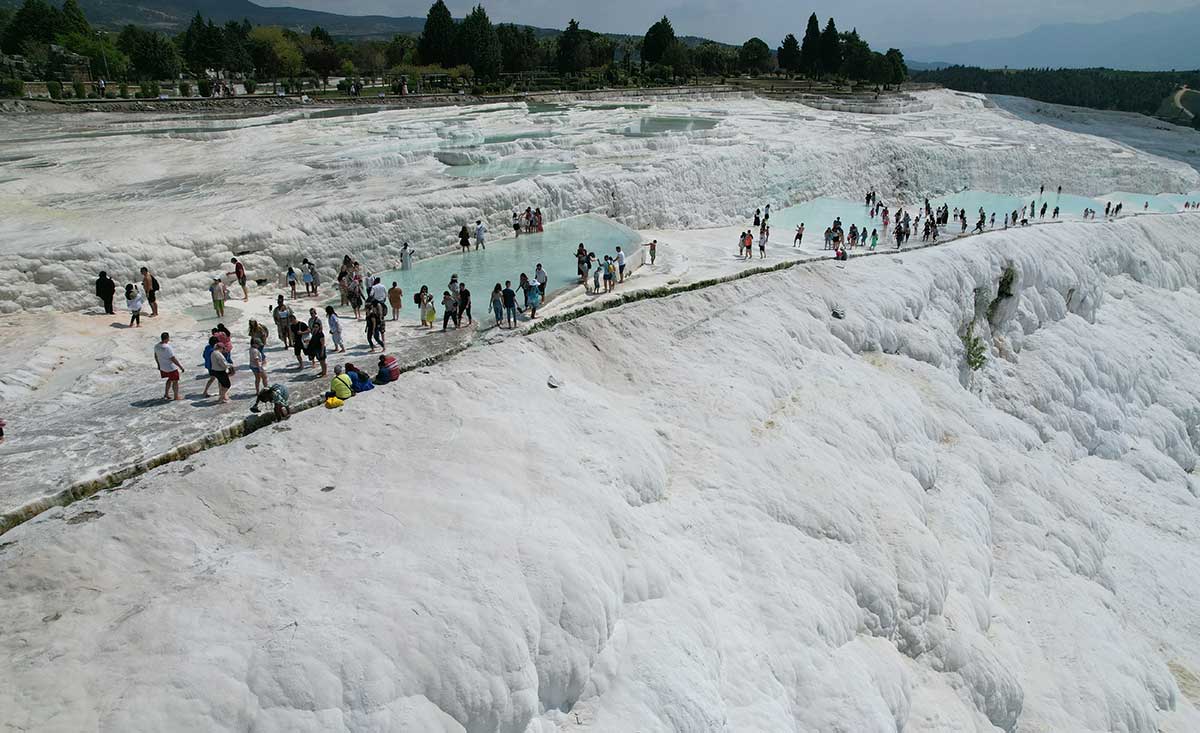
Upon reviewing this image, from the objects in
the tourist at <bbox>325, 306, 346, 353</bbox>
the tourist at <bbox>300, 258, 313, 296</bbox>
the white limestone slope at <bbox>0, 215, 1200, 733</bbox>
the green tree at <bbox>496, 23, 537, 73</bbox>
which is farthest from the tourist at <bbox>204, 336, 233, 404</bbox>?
the green tree at <bbox>496, 23, 537, 73</bbox>

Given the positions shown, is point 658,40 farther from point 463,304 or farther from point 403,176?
point 463,304

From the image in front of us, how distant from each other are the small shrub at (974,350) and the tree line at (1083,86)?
84283 millimetres

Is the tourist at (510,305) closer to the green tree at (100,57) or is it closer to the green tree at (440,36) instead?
the green tree at (100,57)

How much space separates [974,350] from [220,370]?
18.6 m

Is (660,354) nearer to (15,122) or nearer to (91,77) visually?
(15,122)

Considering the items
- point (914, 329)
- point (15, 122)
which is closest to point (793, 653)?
point (914, 329)

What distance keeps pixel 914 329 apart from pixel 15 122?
4053 cm

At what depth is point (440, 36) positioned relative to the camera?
236 feet

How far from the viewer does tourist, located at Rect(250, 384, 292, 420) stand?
32.3ft

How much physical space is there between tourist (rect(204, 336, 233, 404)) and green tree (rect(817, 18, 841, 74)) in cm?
8752

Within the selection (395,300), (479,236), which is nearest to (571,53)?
(479,236)

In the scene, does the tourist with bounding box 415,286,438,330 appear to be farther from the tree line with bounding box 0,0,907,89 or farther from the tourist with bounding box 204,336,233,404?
the tree line with bounding box 0,0,907,89

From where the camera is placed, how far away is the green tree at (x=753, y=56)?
96000 mm

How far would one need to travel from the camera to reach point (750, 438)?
12.2 meters
